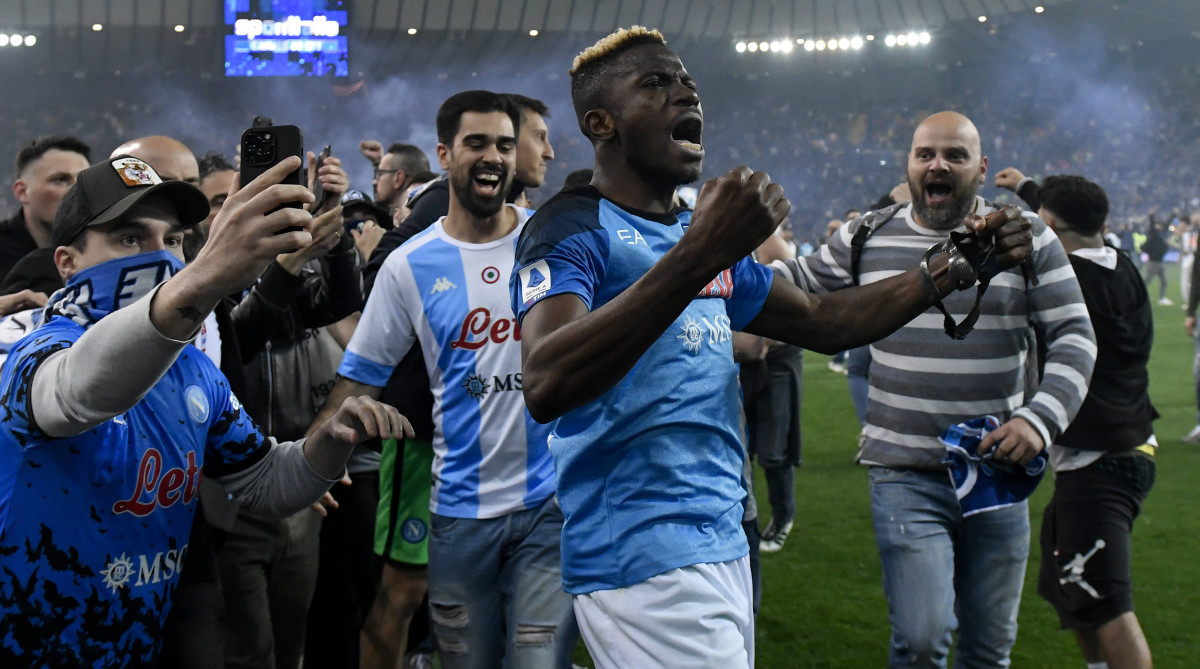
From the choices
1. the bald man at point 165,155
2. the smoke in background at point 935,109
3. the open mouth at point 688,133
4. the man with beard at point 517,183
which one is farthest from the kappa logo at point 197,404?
the smoke in background at point 935,109

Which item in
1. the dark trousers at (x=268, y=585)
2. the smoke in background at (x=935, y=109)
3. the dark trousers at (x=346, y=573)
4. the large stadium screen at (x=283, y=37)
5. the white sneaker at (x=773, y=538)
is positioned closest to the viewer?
the dark trousers at (x=268, y=585)

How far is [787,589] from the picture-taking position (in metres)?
5.80

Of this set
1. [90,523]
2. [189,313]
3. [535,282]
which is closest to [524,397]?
[535,282]

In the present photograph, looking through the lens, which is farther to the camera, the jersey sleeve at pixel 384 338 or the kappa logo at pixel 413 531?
the kappa logo at pixel 413 531

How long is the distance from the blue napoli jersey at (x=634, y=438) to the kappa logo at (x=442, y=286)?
1.21 m

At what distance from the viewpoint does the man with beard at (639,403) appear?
2133mm

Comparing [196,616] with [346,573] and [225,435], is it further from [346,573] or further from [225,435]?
[346,573]

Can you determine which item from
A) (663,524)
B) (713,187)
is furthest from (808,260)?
(713,187)

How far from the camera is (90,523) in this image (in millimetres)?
2129

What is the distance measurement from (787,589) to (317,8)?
82.7ft

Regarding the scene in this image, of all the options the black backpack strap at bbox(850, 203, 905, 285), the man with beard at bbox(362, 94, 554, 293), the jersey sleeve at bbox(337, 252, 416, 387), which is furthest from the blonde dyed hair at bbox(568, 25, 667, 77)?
the man with beard at bbox(362, 94, 554, 293)

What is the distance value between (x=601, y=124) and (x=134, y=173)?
3.45 feet

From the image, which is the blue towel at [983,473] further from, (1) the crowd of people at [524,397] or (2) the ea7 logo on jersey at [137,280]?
(2) the ea7 logo on jersey at [137,280]

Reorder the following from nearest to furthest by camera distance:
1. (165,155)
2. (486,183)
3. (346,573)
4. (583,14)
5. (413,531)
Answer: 1. (165,155)
2. (486,183)
3. (413,531)
4. (346,573)
5. (583,14)
